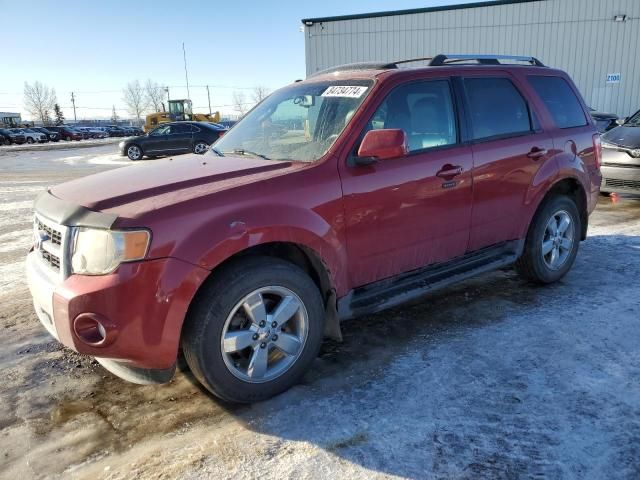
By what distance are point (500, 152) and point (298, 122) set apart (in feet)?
5.25

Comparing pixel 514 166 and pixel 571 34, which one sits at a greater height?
pixel 571 34

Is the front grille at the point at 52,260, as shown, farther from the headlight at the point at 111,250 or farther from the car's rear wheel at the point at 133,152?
the car's rear wheel at the point at 133,152

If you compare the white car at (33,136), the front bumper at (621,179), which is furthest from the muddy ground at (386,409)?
the white car at (33,136)

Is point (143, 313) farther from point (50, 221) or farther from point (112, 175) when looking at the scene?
point (112, 175)

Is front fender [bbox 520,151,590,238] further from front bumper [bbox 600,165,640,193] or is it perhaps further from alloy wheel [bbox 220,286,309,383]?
front bumper [bbox 600,165,640,193]

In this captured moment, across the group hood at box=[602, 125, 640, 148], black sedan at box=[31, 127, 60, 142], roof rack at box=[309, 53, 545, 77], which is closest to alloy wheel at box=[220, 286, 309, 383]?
roof rack at box=[309, 53, 545, 77]

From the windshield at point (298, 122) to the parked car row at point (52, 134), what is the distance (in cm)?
5046

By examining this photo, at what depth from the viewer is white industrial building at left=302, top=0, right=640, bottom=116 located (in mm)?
23266

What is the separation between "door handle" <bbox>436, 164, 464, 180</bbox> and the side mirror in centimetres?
58

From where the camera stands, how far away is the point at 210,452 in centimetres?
254

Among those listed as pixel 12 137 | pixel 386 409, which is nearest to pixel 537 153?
pixel 386 409

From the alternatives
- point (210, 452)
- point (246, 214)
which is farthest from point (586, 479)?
point (246, 214)

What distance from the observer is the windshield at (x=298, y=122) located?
3398 millimetres

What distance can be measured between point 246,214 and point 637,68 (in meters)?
26.3
